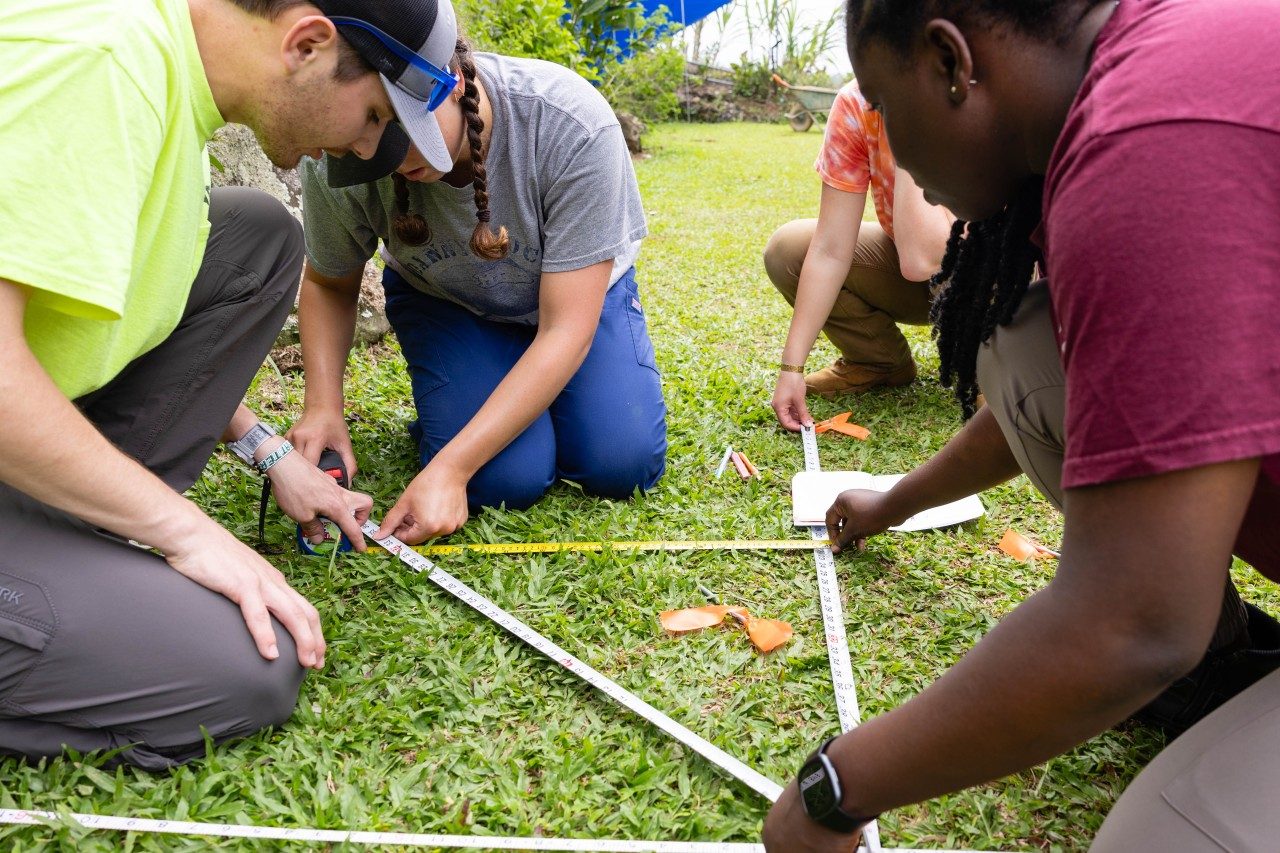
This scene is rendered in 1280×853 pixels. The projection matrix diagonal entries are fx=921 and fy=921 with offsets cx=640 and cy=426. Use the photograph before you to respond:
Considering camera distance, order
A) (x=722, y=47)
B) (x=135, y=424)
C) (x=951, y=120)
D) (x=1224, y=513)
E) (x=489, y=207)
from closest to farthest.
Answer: (x=1224, y=513), (x=951, y=120), (x=135, y=424), (x=489, y=207), (x=722, y=47)

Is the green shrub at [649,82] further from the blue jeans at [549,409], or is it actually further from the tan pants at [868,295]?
the blue jeans at [549,409]

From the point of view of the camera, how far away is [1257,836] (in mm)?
1048

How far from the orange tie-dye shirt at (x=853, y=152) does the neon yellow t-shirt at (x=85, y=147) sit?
178 cm

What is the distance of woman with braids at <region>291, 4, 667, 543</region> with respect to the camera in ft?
7.26

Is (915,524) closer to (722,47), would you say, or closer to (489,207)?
(489,207)

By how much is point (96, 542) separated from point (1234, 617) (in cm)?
200

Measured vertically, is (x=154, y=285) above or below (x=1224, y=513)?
below

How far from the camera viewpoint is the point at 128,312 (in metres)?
1.56

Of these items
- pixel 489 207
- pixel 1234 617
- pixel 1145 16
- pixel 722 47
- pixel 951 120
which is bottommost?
pixel 722 47

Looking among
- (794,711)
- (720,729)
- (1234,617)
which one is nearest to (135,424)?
(720,729)

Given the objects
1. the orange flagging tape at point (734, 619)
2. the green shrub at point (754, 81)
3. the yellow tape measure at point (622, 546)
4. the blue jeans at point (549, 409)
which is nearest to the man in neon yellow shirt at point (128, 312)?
the yellow tape measure at point (622, 546)

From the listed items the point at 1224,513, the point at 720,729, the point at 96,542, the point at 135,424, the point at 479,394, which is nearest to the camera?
the point at 1224,513

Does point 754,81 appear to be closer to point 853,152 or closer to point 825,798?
point 853,152

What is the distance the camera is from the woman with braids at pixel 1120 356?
798 millimetres
